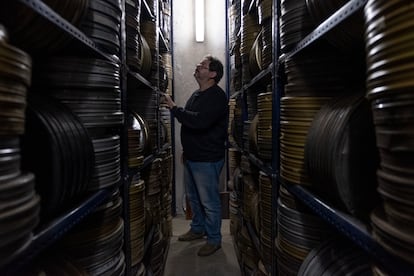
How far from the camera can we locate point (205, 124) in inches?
137

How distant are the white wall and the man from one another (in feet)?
4.49

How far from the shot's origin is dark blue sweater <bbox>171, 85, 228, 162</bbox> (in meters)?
3.45

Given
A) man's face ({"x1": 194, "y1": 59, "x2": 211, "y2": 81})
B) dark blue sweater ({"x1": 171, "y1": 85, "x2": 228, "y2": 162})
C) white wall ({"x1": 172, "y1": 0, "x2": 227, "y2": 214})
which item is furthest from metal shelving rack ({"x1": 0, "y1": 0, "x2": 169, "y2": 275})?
white wall ({"x1": 172, "y1": 0, "x2": 227, "y2": 214})

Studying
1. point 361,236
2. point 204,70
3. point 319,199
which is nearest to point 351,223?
point 361,236

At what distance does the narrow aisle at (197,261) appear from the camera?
10.4 ft

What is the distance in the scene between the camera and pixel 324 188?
1.25 metres

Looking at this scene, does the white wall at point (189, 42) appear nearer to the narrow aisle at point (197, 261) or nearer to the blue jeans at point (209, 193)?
the narrow aisle at point (197, 261)

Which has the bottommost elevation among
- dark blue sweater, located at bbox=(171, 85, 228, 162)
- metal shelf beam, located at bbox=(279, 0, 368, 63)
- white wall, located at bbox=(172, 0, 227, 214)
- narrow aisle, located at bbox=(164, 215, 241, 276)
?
narrow aisle, located at bbox=(164, 215, 241, 276)

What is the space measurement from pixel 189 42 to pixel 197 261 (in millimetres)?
3061

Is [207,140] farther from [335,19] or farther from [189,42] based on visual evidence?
[335,19]

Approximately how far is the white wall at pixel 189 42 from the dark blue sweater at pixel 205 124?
139 cm

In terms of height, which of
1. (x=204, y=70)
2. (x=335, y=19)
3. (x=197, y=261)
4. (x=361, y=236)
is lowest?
(x=197, y=261)

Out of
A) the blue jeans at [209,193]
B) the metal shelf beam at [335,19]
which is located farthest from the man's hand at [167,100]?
the metal shelf beam at [335,19]

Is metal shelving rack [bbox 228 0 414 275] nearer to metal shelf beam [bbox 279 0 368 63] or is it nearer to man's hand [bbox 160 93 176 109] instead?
metal shelf beam [bbox 279 0 368 63]
